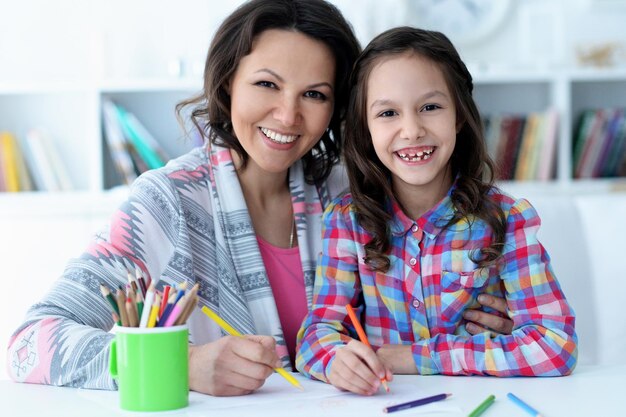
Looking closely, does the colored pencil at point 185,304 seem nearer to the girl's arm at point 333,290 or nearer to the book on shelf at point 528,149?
the girl's arm at point 333,290

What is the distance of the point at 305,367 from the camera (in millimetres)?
1422

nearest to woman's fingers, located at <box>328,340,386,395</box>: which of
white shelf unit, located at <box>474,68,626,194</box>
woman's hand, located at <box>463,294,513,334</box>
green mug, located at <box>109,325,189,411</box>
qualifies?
green mug, located at <box>109,325,189,411</box>

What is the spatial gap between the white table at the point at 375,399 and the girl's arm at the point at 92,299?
0.03 meters

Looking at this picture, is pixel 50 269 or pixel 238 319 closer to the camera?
pixel 238 319

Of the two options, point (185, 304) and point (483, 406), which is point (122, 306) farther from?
point (483, 406)

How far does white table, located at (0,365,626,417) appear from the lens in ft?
3.76

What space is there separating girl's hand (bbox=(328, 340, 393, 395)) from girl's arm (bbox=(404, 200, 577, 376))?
20 cm

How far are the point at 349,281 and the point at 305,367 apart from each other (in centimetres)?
24

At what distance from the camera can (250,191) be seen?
186 centimetres

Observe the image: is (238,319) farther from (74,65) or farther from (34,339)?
(74,65)

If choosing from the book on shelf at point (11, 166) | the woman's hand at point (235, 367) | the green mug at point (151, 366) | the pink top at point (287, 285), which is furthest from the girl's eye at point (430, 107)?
the book on shelf at point (11, 166)

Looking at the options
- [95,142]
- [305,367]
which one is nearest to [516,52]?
[95,142]

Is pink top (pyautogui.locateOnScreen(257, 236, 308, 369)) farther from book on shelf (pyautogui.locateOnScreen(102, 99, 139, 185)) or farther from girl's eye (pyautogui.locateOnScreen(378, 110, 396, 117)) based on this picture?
book on shelf (pyautogui.locateOnScreen(102, 99, 139, 185))

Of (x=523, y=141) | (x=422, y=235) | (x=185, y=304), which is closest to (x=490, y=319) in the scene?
(x=422, y=235)
